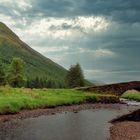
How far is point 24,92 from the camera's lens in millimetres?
81625

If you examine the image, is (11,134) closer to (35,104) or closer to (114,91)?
(35,104)

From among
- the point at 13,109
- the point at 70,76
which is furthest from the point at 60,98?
the point at 70,76

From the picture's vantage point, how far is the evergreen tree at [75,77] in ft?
513

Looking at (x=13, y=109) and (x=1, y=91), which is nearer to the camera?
(x=13, y=109)

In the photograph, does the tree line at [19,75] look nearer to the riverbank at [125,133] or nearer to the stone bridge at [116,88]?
the stone bridge at [116,88]

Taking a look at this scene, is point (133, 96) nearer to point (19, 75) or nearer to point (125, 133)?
point (19, 75)

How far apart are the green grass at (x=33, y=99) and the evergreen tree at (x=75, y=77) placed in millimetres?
53762

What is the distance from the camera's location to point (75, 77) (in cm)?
15738

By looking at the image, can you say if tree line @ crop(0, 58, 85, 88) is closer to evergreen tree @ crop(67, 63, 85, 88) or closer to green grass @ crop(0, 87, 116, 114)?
evergreen tree @ crop(67, 63, 85, 88)

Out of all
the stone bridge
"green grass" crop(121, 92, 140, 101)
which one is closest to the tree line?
the stone bridge

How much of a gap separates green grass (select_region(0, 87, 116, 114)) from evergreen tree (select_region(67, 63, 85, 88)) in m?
53.8

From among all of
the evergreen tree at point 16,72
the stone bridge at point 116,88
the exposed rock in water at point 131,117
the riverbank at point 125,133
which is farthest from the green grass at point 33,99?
the evergreen tree at point 16,72

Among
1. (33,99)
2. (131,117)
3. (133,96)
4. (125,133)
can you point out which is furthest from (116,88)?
(125,133)

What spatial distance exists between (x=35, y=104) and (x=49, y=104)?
537 centimetres
